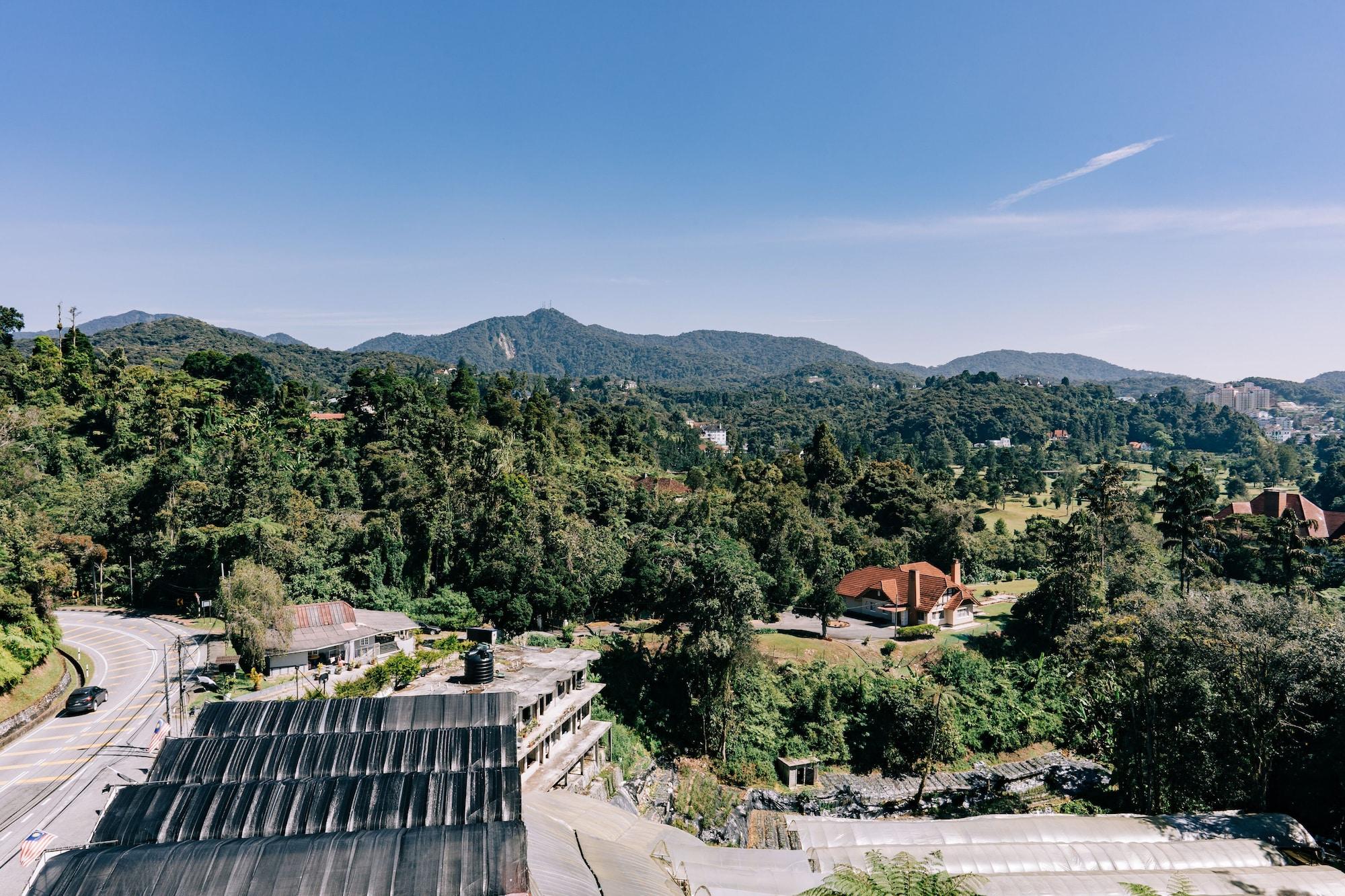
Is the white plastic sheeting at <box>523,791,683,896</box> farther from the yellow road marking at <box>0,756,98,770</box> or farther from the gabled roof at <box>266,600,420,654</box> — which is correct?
the gabled roof at <box>266,600,420,654</box>

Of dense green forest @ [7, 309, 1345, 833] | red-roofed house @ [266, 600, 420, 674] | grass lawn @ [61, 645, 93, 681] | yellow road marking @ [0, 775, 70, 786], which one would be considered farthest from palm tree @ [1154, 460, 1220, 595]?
grass lawn @ [61, 645, 93, 681]

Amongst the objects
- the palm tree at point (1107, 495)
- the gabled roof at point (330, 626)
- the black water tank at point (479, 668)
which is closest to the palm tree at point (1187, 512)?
the palm tree at point (1107, 495)

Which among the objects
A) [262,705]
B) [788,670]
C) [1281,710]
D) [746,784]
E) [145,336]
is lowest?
[746,784]

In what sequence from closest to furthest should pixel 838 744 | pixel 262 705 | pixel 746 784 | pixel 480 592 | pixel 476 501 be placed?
pixel 262 705 < pixel 746 784 < pixel 838 744 < pixel 480 592 < pixel 476 501

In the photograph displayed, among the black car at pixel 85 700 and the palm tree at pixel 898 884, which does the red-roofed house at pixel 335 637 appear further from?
the palm tree at pixel 898 884

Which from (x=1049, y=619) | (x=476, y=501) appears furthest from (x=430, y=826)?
(x=1049, y=619)

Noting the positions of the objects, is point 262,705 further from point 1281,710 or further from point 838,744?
point 1281,710
